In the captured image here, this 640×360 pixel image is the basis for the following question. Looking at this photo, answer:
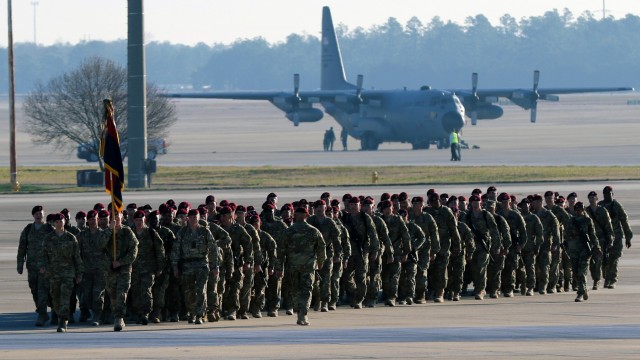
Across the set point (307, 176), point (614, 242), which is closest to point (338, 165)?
point (307, 176)

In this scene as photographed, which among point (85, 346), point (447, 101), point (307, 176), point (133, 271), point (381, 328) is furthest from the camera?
point (447, 101)

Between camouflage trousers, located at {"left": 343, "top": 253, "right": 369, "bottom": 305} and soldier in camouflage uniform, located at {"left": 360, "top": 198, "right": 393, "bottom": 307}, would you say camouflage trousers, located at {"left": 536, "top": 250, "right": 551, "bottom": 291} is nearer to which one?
soldier in camouflage uniform, located at {"left": 360, "top": 198, "right": 393, "bottom": 307}

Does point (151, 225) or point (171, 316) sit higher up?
point (151, 225)

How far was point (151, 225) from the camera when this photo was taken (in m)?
17.7

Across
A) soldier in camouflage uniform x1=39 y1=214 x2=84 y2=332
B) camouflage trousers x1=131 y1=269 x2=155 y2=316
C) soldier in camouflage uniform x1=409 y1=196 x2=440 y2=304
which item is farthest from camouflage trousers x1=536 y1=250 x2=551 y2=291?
soldier in camouflage uniform x1=39 y1=214 x2=84 y2=332

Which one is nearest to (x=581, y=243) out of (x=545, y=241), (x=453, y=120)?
(x=545, y=241)

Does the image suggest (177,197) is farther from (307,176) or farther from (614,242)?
(614,242)

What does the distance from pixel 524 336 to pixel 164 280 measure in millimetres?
4782

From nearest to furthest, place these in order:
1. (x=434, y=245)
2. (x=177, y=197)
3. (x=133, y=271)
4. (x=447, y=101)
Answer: (x=133, y=271) → (x=434, y=245) → (x=177, y=197) → (x=447, y=101)

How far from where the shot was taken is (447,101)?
6300cm

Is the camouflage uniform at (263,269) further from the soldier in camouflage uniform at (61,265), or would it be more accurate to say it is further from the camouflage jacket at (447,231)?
the camouflage jacket at (447,231)

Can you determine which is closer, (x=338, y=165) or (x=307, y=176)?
(x=307, y=176)

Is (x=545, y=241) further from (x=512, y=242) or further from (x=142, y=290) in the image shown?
(x=142, y=290)

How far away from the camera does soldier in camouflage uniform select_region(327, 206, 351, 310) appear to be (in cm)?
1798
